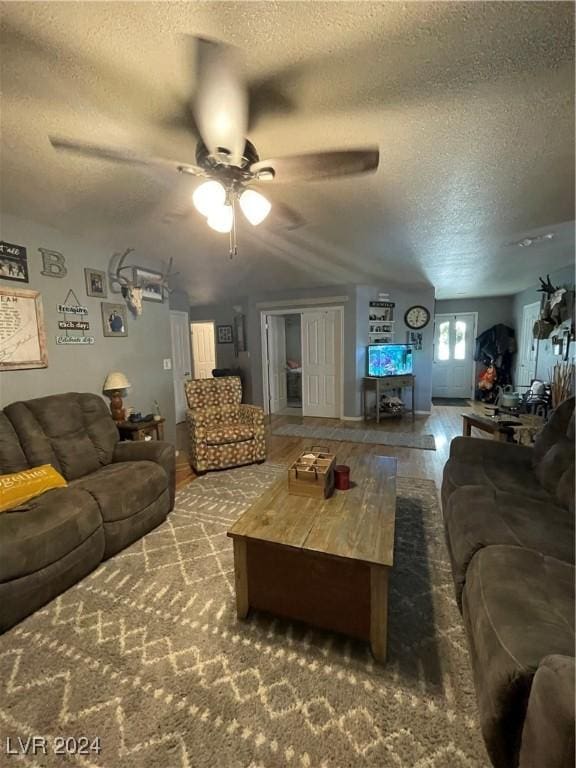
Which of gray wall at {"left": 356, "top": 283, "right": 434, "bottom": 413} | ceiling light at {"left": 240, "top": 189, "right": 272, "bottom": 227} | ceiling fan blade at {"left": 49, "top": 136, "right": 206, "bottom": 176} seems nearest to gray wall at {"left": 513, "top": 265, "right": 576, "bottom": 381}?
gray wall at {"left": 356, "top": 283, "right": 434, "bottom": 413}

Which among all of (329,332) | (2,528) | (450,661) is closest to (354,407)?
(329,332)

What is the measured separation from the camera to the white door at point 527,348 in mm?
5613

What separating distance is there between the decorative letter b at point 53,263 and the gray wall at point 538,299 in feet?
18.5

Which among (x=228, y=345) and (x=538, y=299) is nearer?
(x=538, y=299)

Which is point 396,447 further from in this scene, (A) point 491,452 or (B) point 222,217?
(B) point 222,217

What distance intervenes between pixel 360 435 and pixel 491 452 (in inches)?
98.1

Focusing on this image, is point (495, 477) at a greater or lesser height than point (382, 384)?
lesser

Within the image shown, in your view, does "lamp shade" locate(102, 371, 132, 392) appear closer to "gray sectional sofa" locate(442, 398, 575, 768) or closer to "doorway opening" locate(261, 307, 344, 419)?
"gray sectional sofa" locate(442, 398, 575, 768)

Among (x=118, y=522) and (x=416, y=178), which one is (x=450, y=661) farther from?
(x=416, y=178)

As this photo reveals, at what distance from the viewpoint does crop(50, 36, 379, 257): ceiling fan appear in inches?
46.9

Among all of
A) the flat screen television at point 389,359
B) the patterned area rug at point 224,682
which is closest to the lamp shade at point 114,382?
the patterned area rug at point 224,682

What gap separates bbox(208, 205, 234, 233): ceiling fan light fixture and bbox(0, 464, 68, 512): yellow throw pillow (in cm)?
187

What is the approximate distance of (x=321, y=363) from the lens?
5840mm

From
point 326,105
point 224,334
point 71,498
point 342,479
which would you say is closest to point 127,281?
point 71,498
